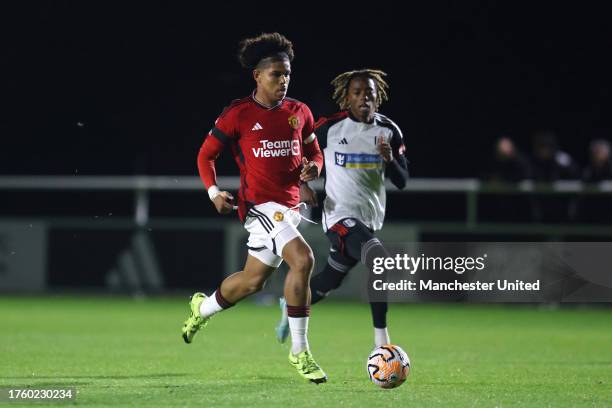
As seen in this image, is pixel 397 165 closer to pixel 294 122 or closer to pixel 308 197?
pixel 308 197

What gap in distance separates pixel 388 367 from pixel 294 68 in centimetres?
1398

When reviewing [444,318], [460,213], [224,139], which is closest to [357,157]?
[224,139]

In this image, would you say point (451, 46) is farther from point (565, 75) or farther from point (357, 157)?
point (357, 157)

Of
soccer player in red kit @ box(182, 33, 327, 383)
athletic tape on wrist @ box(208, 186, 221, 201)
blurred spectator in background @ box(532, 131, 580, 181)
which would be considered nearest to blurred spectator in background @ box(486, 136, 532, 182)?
blurred spectator in background @ box(532, 131, 580, 181)

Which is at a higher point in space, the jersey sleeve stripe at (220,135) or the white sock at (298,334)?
the jersey sleeve stripe at (220,135)

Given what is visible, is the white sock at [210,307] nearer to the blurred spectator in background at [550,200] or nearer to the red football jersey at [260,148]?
the red football jersey at [260,148]

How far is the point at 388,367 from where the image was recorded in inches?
297

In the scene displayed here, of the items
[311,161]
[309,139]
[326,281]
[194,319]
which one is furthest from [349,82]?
[194,319]

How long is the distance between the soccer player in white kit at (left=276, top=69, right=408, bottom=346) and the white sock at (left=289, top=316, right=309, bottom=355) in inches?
55.6

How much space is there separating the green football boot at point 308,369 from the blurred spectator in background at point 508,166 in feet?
27.1

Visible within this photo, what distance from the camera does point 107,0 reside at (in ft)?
70.8

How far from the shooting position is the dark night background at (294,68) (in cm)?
2139

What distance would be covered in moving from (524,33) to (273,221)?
47.1ft

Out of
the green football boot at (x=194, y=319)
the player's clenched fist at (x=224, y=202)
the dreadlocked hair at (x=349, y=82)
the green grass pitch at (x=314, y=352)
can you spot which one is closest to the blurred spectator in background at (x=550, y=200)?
the green grass pitch at (x=314, y=352)
